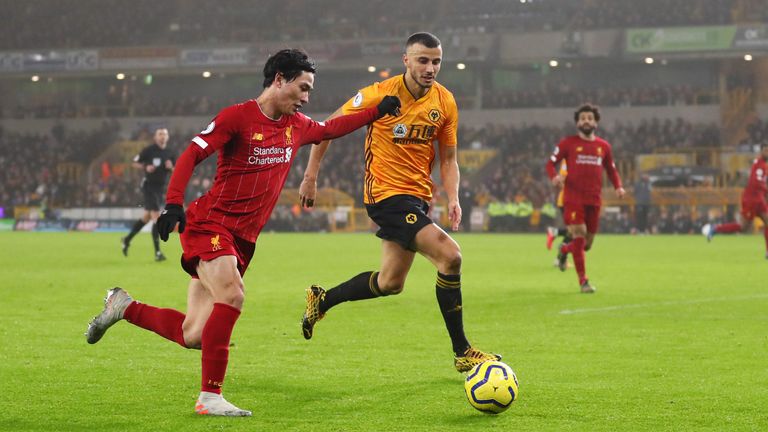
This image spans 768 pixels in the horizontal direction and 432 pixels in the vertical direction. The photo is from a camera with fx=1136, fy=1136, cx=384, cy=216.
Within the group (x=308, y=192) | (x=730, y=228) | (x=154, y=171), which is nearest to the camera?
(x=308, y=192)

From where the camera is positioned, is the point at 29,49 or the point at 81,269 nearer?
the point at 81,269

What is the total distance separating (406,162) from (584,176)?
6.76 m

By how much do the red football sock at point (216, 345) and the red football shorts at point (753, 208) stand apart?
17.3 metres

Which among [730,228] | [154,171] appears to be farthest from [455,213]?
[730,228]

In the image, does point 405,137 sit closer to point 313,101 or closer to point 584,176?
point 584,176

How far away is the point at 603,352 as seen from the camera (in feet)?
26.9

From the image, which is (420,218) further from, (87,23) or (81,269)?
(87,23)

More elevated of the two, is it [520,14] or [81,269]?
[520,14]

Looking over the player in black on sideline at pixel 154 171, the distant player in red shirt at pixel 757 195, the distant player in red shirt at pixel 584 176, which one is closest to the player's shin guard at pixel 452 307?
the distant player in red shirt at pixel 584 176

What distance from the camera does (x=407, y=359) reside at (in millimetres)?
7867

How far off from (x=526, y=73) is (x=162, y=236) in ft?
161

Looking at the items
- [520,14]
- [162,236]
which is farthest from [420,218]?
[520,14]

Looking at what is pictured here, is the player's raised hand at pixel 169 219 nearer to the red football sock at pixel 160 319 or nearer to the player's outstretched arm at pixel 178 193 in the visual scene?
the player's outstretched arm at pixel 178 193

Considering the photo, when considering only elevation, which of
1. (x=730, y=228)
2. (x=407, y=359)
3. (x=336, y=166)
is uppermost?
(x=336, y=166)
